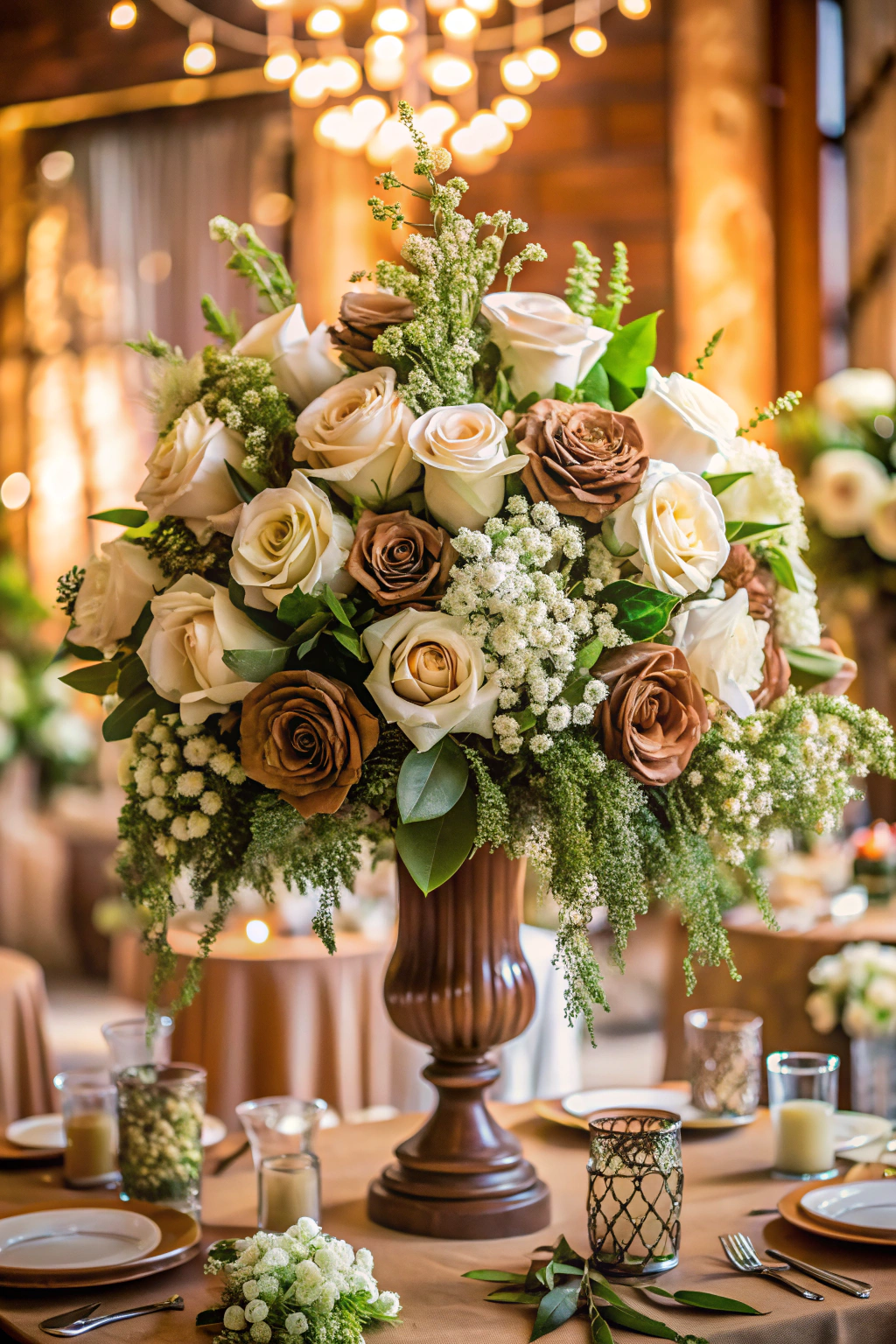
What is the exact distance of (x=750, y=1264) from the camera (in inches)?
50.9

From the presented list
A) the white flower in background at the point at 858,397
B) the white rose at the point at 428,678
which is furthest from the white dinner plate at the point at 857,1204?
the white flower in background at the point at 858,397

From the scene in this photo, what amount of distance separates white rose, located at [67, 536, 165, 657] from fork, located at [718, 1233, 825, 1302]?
85cm

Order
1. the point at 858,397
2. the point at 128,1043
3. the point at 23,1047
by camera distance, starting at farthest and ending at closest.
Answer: the point at 858,397, the point at 23,1047, the point at 128,1043

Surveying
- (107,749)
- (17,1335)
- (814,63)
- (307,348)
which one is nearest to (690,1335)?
(17,1335)

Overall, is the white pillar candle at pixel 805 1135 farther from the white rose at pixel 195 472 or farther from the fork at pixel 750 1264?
the white rose at pixel 195 472

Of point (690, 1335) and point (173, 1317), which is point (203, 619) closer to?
point (173, 1317)

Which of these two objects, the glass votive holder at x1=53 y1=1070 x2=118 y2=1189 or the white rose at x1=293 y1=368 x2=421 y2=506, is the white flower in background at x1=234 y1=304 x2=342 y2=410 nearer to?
the white rose at x1=293 y1=368 x2=421 y2=506

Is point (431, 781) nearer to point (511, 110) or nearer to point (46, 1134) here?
point (46, 1134)

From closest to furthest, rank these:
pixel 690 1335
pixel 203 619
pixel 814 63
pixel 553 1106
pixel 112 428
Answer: pixel 690 1335 < pixel 203 619 < pixel 553 1106 < pixel 814 63 < pixel 112 428

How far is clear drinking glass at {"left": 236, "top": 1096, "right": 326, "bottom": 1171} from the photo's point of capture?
146 centimetres

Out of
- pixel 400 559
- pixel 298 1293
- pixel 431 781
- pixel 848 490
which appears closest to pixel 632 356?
pixel 400 559

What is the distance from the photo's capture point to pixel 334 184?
7094 mm

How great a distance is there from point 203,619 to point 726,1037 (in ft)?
2.86

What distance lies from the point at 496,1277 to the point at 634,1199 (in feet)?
0.48
